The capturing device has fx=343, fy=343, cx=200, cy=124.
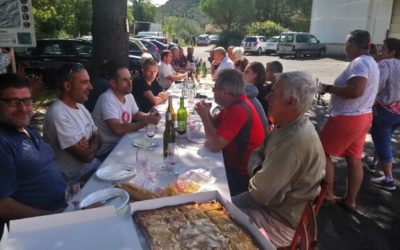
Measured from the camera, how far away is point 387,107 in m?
4.32

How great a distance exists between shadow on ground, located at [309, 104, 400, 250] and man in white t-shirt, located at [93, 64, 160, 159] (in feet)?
6.73

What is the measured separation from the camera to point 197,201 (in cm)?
164

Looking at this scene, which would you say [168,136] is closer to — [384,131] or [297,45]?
[384,131]

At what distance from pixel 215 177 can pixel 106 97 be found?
1.77m

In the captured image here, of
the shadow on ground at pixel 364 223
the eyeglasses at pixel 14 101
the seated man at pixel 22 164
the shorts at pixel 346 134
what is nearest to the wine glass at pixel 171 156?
the seated man at pixel 22 164

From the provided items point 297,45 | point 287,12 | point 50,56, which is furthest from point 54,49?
point 287,12

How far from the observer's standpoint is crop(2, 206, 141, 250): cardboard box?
1286 mm

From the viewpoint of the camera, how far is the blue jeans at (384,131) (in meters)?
4.27

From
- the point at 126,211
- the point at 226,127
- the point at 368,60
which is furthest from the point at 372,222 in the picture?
the point at 126,211

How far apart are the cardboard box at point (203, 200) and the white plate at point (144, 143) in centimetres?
138

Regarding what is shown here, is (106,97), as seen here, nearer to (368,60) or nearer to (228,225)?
(228,225)

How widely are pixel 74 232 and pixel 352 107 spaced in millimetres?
3135

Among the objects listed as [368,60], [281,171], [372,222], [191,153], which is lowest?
[372,222]

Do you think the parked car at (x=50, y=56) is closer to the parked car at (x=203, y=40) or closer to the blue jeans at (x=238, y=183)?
the blue jeans at (x=238, y=183)
